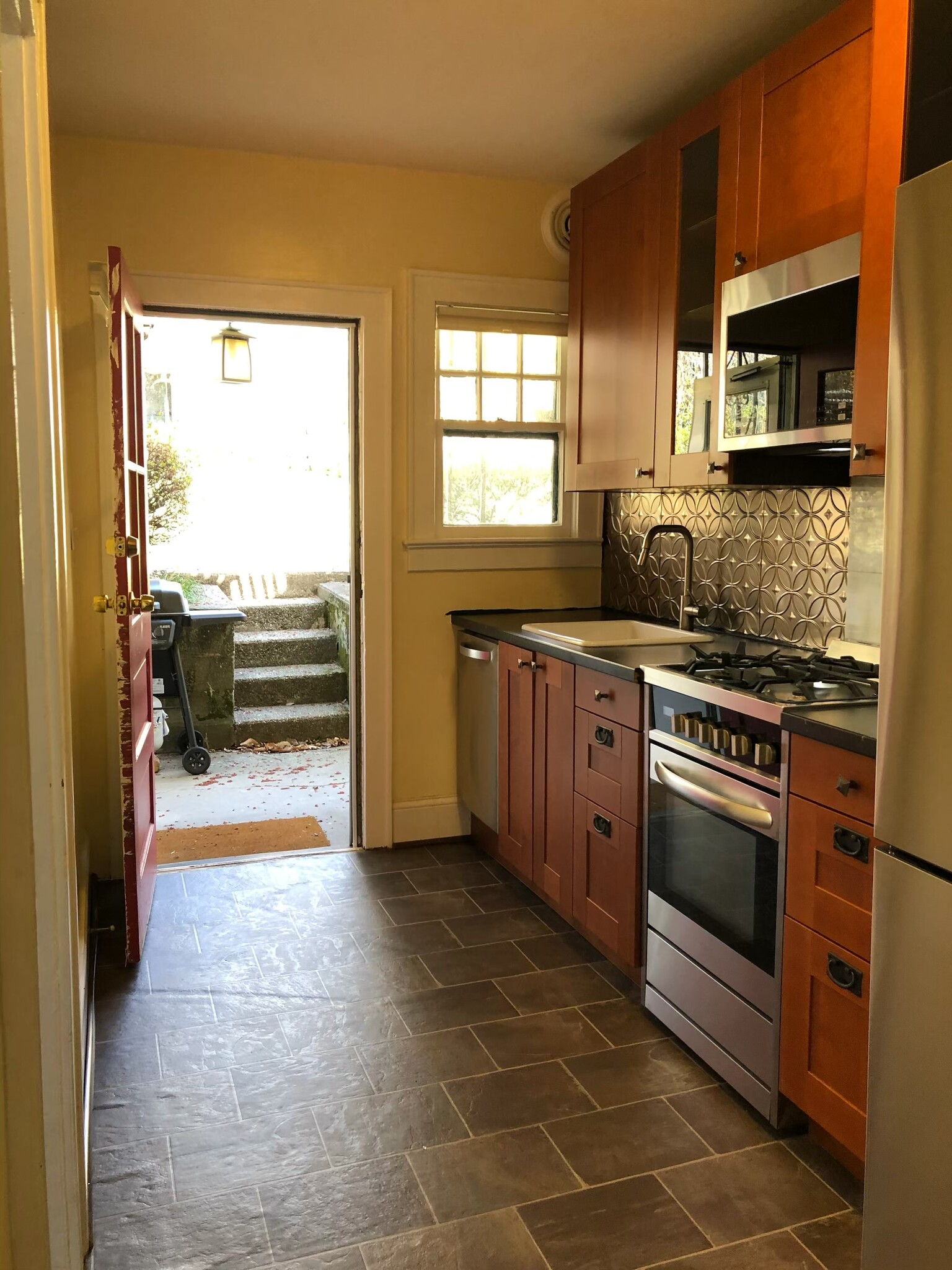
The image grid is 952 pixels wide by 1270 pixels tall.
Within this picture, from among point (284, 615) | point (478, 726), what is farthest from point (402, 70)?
point (284, 615)

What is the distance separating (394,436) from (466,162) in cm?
103

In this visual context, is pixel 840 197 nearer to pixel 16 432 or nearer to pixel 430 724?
pixel 16 432

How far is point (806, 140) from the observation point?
2.40 metres

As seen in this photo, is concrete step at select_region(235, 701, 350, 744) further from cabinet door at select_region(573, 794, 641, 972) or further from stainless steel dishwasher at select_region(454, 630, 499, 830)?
cabinet door at select_region(573, 794, 641, 972)

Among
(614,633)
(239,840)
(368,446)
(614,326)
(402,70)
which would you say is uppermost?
(402,70)

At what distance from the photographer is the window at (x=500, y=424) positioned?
4008 millimetres

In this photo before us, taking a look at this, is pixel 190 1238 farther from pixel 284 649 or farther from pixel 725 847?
pixel 284 649

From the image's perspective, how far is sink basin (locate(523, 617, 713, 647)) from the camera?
3.16 meters

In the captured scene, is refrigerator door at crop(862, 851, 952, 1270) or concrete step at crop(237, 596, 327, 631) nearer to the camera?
refrigerator door at crop(862, 851, 952, 1270)

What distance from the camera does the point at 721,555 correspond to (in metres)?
3.42

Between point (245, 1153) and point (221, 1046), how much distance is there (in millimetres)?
469

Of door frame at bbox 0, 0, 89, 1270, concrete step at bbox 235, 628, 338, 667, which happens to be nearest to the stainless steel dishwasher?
door frame at bbox 0, 0, 89, 1270

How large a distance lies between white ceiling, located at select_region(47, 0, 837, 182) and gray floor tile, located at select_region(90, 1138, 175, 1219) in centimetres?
273

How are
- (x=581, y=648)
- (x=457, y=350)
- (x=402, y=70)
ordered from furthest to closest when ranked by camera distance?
(x=457, y=350) → (x=581, y=648) → (x=402, y=70)
